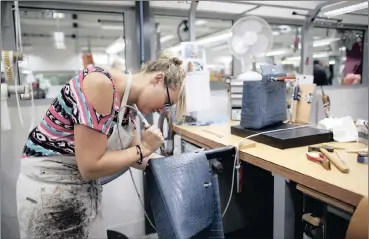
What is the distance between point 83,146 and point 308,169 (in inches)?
31.9

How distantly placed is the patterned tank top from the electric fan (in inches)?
59.1

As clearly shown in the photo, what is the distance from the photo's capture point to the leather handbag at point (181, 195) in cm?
112

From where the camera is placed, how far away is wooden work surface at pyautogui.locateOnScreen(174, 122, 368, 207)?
76 cm


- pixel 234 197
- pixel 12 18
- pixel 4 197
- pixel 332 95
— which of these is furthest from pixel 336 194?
pixel 12 18

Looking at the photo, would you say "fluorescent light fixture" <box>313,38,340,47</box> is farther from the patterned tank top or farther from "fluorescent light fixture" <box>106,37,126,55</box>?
the patterned tank top

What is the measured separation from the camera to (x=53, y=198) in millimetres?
1192

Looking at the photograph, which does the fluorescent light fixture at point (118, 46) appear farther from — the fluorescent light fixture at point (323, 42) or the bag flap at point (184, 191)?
the fluorescent light fixture at point (323, 42)

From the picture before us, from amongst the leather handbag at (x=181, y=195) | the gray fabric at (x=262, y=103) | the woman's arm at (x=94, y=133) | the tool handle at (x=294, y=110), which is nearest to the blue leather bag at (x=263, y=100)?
the gray fabric at (x=262, y=103)

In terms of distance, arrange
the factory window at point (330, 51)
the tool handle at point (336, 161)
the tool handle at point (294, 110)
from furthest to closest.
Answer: the factory window at point (330, 51) < the tool handle at point (294, 110) < the tool handle at point (336, 161)

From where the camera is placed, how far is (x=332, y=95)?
2555 millimetres

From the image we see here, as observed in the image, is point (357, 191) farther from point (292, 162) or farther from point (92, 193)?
point (92, 193)

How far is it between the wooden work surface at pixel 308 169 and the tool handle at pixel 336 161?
13mm

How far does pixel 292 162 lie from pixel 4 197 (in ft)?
6.61

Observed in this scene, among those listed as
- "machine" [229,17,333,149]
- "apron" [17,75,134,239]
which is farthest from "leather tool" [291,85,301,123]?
"apron" [17,75,134,239]
